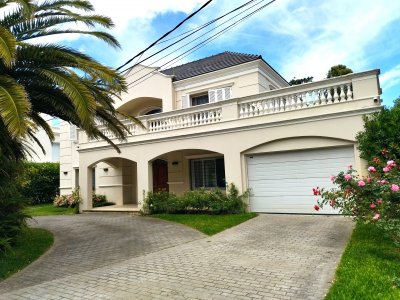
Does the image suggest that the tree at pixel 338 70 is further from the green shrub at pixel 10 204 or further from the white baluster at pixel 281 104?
the green shrub at pixel 10 204

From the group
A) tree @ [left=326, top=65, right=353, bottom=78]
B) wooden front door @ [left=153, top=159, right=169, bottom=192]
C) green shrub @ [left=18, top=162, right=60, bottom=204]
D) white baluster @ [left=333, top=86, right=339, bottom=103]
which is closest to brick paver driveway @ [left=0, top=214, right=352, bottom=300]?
white baluster @ [left=333, top=86, right=339, bottom=103]

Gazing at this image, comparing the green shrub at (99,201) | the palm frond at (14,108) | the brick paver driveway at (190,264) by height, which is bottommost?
the brick paver driveway at (190,264)

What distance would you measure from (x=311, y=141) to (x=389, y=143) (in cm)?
258

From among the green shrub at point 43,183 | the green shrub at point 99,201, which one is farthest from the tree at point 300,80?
the green shrub at point 43,183

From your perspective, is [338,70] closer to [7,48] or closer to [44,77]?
[44,77]

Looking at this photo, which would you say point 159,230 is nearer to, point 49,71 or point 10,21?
point 49,71

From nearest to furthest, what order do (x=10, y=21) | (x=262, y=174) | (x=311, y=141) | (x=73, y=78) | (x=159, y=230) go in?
(x=73, y=78) < (x=10, y=21) < (x=159, y=230) < (x=311, y=141) < (x=262, y=174)

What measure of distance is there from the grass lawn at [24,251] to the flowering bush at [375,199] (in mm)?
6464

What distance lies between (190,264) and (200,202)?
21.2ft

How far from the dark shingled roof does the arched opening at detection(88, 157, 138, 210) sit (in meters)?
5.81

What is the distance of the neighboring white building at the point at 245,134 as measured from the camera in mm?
10961

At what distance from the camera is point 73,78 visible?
7258 millimetres

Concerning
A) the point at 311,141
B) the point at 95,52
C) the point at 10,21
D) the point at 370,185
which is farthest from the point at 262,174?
the point at 10,21

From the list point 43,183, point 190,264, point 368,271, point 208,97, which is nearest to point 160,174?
point 208,97
